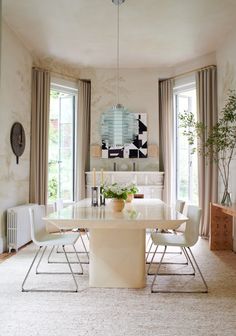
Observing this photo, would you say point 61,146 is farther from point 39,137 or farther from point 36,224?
point 36,224

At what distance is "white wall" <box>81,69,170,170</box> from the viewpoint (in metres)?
6.14

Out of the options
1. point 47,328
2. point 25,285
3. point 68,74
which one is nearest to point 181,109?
point 68,74

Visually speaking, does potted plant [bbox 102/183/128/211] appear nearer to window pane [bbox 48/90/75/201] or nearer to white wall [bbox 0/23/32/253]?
white wall [bbox 0/23/32/253]

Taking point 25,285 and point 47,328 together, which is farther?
point 25,285

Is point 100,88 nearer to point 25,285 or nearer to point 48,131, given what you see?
point 48,131

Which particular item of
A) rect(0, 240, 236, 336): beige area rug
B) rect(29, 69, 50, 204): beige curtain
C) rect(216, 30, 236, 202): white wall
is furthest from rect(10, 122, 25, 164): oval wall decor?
rect(216, 30, 236, 202): white wall

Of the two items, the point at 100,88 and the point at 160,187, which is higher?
the point at 100,88

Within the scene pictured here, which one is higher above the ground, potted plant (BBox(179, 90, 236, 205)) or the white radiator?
potted plant (BBox(179, 90, 236, 205))

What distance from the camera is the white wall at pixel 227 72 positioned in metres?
4.56

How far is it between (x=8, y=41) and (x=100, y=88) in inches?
83.6

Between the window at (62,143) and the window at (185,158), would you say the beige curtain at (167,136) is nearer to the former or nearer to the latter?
the window at (185,158)

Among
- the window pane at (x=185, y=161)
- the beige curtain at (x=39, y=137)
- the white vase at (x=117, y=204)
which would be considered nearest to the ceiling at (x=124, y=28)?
the beige curtain at (x=39, y=137)

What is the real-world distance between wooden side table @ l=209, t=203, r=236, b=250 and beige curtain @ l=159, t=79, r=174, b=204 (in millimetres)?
1513

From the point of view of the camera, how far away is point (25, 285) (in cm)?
298
